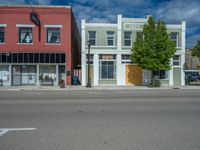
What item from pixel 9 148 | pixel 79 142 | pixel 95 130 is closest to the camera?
pixel 9 148

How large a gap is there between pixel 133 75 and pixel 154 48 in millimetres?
5084

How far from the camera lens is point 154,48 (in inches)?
1088

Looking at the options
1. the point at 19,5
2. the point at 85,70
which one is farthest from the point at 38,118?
the point at 19,5

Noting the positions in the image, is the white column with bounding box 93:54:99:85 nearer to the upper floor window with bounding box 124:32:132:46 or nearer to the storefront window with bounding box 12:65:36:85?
the upper floor window with bounding box 124:32:132:46

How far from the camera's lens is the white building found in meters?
30.7

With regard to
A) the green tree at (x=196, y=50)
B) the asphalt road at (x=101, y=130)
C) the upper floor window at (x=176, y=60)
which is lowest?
the asphalt road at (x=101, y=130)

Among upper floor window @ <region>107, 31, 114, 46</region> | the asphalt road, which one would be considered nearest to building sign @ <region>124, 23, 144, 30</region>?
upper floor window @ <region>107, 31, 114, 46</region>

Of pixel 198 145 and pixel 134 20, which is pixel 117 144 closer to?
pixel 198 145

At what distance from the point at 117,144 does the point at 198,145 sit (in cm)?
191

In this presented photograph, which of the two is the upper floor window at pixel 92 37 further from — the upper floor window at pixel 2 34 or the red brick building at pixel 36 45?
the upper floor window at pixel 2 34

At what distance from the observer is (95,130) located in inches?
292

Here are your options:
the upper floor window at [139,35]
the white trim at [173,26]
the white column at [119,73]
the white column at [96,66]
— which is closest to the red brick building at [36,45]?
the white column at [96,66]

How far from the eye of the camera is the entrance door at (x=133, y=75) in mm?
31227

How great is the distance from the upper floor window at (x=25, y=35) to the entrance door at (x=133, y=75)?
1201 cm
